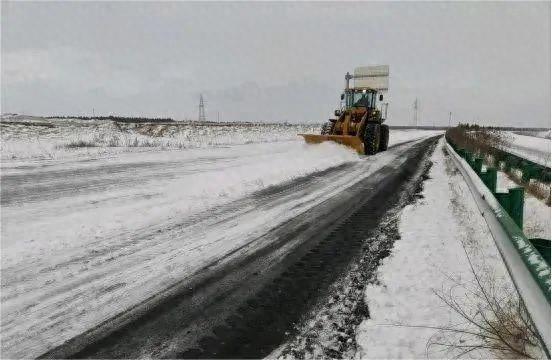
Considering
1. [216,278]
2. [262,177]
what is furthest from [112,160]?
[216,278]

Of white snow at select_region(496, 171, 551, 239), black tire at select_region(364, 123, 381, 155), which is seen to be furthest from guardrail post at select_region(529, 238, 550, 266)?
black tire at select_region(364, 123, 381, 155)

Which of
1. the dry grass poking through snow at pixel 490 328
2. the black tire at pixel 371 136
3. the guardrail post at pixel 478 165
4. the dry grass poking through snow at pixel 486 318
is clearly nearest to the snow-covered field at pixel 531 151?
the black tire at pixel 371 136

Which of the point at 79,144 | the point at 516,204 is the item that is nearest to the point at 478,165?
the point at 516,204

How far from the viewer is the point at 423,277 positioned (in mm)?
3609

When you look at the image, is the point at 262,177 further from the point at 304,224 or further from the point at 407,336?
the point at 407,336

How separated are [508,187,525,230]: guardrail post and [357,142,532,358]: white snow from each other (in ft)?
1.44

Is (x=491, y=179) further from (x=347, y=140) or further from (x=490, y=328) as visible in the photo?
(x=347, y=140)

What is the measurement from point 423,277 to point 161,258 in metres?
2.75

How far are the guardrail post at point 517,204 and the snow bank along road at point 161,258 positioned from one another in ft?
6.05

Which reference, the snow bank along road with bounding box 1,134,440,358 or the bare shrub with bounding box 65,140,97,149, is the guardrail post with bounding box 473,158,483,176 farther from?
the bare shrub with bounding box 65,140,97,149

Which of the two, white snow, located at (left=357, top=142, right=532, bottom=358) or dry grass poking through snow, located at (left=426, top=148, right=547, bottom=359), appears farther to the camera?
white snow, located at (left=357, top=142, right=532, bottom=358)

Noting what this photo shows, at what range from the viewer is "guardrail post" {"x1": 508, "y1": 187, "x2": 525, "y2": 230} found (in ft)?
13.9

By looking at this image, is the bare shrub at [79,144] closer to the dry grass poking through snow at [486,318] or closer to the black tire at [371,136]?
the black tire at [371,136]

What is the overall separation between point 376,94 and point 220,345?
17609mm
